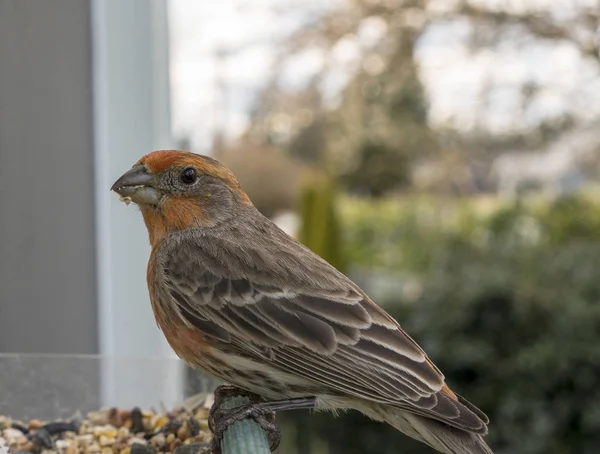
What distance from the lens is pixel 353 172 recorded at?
55.6 feet

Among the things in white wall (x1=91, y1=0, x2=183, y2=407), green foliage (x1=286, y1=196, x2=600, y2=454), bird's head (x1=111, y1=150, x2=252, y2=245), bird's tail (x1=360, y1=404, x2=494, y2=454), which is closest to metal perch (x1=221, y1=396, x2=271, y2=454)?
bird's tail (x1=360, y1=404, x2=494, y2=454)

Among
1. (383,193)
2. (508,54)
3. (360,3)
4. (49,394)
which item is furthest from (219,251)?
(383,193)

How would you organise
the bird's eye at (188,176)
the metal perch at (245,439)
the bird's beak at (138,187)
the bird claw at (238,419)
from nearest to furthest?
the metal perch at (245,439) → the bird claw at (238,419) → the bird's beak at (138,187) → the bird's eye at (188,176)

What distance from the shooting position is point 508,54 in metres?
10.8

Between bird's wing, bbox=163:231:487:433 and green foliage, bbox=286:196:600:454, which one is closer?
bird's wing, bbox=163:231:487:433

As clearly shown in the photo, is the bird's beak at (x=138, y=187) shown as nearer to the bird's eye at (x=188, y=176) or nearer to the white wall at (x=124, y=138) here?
the bird's eye at (x=188, y=176)

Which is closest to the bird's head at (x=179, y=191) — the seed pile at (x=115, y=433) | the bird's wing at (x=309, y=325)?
the bird's wing at (x=309, y=325)

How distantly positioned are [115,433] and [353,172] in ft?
49.7

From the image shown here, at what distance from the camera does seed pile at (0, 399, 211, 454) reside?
1.85 meters

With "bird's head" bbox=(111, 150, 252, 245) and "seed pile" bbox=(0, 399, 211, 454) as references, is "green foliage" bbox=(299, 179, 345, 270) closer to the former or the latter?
"bird's head" bbox=(111, 150, 252, 245)

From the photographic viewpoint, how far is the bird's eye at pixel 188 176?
7.27 ft

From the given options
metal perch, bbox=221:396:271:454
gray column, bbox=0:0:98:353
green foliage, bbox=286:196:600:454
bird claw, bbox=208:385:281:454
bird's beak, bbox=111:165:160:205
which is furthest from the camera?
green foliage, bbox=286:196:600:454

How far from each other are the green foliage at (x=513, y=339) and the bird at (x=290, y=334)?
3825mm

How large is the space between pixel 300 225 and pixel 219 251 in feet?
23.0
